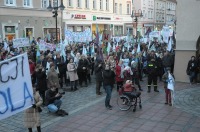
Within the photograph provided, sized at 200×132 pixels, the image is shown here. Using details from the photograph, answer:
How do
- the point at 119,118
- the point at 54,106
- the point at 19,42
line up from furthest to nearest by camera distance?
1. the point at 19,42
2. the point at 54,106
3. the point at 119,118

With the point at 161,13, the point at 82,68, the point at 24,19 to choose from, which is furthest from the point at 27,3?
the point at 161,13

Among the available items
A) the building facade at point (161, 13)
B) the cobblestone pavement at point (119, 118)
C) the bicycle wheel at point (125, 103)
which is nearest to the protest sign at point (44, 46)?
the cobblestone pavement at point (119, 118)

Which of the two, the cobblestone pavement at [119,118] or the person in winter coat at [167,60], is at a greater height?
the person in winter coat at [167,60]

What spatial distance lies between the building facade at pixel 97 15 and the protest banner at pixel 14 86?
29249mm

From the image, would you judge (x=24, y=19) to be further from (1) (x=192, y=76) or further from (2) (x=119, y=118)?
(2) (x=119, y=118)

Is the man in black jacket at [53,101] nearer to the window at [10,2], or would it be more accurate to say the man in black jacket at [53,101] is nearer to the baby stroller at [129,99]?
the baby stroller at [129,99]

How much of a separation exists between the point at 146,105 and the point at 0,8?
19.9 meters

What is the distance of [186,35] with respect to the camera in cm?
1484

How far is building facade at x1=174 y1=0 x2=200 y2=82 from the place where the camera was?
47.5 feet

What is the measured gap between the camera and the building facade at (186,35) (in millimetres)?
14492

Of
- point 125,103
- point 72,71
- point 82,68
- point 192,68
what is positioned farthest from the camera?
point 192,68

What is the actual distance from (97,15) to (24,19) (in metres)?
14.7

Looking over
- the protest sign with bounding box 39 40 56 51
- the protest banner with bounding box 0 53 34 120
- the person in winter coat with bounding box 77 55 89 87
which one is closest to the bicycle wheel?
the person in winter coat with bounding box 77 55 89 87

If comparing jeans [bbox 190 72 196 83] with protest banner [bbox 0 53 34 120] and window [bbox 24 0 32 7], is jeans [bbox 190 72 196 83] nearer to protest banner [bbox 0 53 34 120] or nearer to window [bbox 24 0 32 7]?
protest banner [bbox 0 53 34 120]
